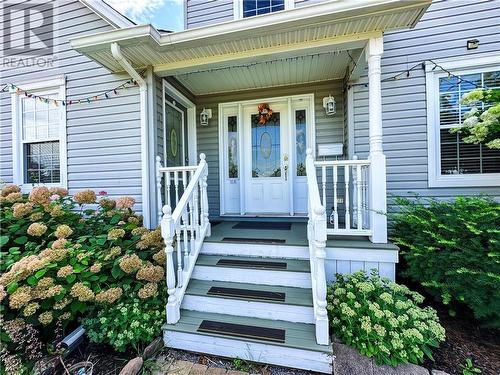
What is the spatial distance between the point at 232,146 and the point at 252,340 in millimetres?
3330

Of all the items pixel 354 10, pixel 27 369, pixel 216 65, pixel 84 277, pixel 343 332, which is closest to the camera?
pixel 27 369

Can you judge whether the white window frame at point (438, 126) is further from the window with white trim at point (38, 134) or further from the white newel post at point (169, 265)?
the window with white trim at point (38, 134)

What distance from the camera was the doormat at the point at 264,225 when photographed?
356cm

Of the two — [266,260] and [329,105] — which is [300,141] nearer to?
[329,105]

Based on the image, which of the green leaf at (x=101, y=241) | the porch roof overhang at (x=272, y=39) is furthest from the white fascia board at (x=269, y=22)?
the green leaf at (x=101, y=241)

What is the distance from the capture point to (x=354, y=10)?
237 centimetres

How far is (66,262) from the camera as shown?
223cm

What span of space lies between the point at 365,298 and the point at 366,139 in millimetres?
2237

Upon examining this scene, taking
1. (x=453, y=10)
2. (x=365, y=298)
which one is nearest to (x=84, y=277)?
(x=365, y=298)

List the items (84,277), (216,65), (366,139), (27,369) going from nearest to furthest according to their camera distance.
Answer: (27,369), (84,277), (216,65), (366,139)

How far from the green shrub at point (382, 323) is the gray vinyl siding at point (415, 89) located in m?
1.80

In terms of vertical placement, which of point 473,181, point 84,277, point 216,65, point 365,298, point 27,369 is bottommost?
point 27,369

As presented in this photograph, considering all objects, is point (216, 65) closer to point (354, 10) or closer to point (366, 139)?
point (354, 10)

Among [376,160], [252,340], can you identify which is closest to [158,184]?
[252,340]
